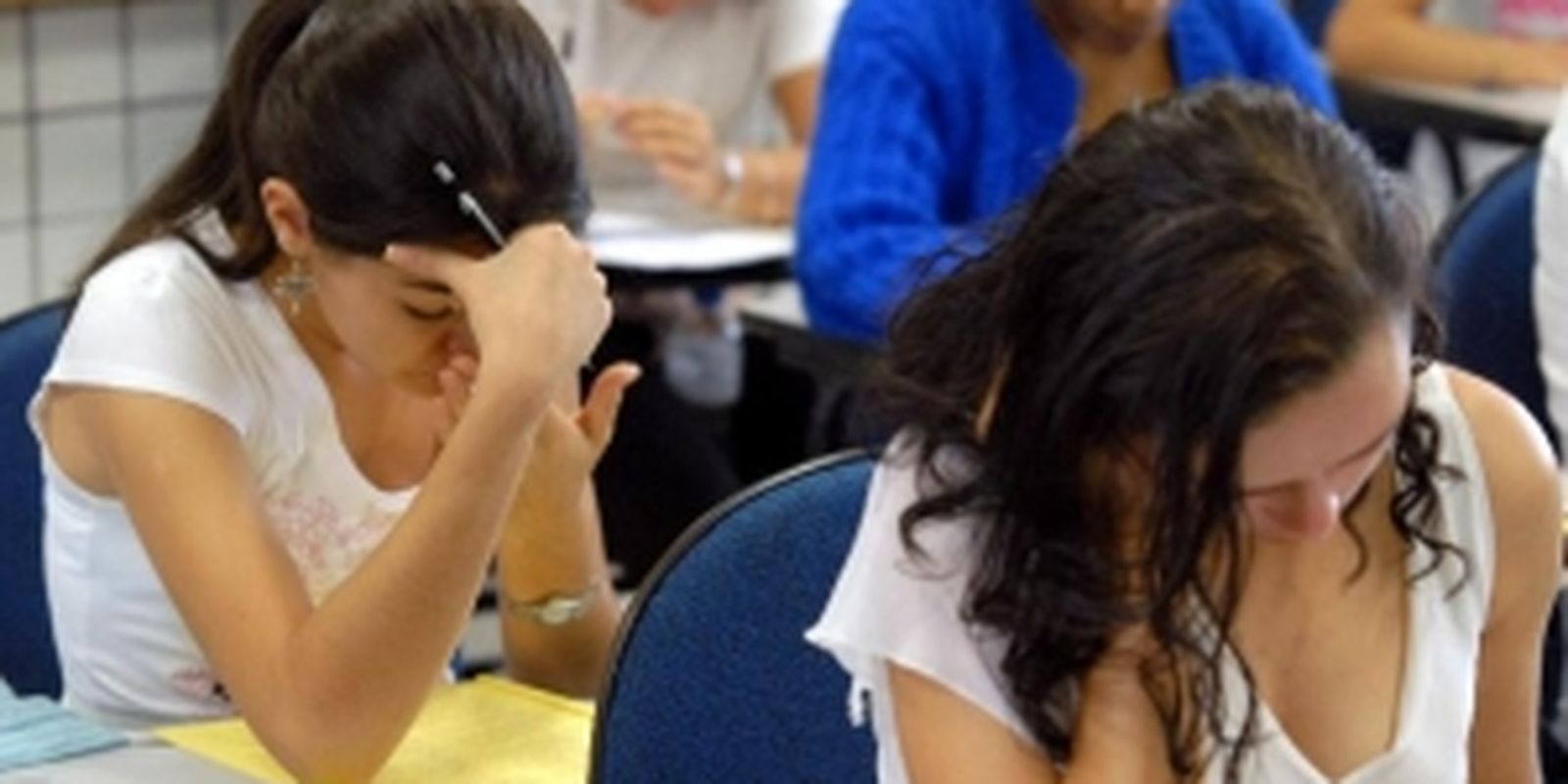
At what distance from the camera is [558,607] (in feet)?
6.82

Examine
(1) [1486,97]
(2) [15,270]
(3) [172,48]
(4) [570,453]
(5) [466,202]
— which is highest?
(5) [466,202]

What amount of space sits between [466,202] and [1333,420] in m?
0.64

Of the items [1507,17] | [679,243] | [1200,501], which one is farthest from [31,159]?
[1200,501]

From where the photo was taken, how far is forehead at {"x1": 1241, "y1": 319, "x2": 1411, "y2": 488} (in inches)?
53.8

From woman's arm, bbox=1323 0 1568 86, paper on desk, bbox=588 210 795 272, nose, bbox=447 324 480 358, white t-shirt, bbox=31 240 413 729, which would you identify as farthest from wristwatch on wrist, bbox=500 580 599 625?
woman's arm, bbox=1323 0 1568 86

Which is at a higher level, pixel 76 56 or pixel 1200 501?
pixel 1200 501

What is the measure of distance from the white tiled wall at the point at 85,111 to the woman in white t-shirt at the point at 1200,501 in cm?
255

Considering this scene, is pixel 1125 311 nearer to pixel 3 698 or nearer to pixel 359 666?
pixel 359 666

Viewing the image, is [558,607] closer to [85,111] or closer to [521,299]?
[521,299]

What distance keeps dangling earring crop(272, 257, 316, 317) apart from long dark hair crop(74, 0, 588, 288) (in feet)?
0.19

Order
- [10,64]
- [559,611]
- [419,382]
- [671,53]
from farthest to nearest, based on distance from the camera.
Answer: [10,64] < [671,53] < [559,611] < [419,382]

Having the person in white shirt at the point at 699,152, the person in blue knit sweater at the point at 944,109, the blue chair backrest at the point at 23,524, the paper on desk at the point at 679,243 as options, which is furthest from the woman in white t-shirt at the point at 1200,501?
the person in white shirt at the point at 699,152

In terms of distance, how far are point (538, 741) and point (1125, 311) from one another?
0.64 metres

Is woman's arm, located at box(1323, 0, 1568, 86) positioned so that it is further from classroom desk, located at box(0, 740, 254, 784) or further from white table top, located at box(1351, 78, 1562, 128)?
classroom desk, located at box(0, 740, 254, 784)
